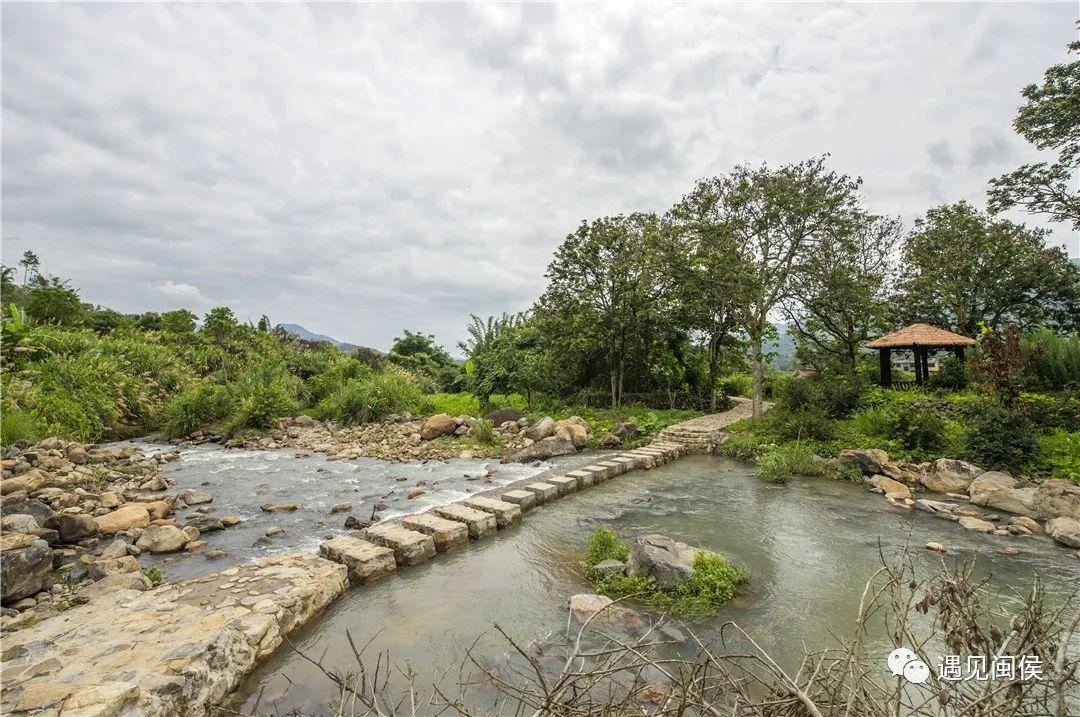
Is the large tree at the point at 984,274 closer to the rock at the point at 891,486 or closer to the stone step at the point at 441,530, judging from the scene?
the rock at the point at 891,486

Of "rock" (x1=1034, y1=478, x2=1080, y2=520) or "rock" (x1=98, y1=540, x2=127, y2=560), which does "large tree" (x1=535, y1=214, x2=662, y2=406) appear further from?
"rock" (x1=98, y1=540, x2=127, y2=560)

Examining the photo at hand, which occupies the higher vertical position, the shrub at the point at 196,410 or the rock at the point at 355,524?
the shrub at the point at 196,410

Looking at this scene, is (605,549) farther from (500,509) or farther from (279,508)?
(279,508)

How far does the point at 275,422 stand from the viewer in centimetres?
1414

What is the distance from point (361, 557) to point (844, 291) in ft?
46.5

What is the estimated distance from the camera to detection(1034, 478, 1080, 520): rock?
6512mm

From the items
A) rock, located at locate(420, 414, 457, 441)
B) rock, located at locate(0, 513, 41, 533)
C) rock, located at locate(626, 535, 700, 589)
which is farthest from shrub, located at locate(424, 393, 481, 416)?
rock, located at locate(626, 535, 700, 589)

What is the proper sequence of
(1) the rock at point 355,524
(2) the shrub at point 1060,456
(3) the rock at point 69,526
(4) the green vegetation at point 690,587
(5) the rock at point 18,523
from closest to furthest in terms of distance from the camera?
(4) the green vegetation at point 690,587 < (5) the rock at point 18,523 < (3) the rock at point 69,526 < (1) the rock at point 355,524 < (2) the shrub at point 1060,456

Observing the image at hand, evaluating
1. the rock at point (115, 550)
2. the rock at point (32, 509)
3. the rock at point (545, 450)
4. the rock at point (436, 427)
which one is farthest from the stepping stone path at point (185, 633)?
the rock at point (436, 427)

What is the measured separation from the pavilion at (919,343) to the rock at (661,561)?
43.5 feet

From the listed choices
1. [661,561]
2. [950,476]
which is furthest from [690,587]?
[950,476]

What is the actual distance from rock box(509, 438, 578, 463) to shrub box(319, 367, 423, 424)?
6.30 metres

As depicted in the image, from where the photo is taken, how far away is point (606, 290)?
15852 mm

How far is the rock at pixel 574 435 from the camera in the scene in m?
12.2
